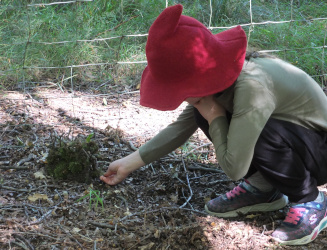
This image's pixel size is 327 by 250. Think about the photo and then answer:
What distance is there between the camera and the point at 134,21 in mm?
4547

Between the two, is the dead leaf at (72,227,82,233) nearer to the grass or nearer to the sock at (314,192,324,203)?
the sock at (314,192,324,203)

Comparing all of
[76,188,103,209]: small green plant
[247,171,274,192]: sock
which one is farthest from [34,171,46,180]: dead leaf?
[247,171,274,192]: sock

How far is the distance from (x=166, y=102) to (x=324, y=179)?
2.82 feet

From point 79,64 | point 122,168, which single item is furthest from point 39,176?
point 79,64

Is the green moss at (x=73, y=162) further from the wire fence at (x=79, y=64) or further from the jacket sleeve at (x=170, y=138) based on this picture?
the wire fence at (x=79, y=64)

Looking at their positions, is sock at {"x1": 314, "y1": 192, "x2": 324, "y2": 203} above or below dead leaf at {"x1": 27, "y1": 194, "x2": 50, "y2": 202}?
above

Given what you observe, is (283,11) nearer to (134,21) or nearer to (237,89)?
(134,21)

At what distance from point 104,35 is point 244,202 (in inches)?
92.4

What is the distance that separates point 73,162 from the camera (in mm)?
2502

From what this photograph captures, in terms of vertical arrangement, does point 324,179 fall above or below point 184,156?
above

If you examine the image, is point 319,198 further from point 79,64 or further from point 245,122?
point 79,64

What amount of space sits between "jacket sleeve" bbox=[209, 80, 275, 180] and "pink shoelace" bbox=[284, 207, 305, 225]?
365 mm

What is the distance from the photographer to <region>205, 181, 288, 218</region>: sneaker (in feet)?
7.78

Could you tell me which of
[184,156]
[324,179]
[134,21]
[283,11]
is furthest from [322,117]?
[283,11]
